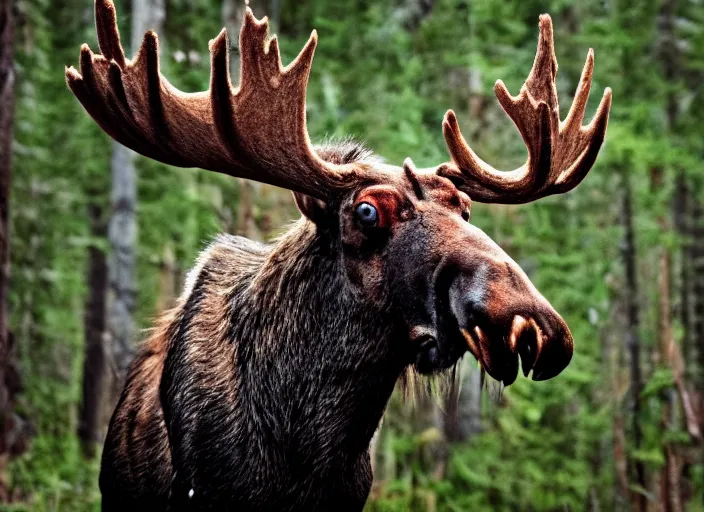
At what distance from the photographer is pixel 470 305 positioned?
3.26 metres

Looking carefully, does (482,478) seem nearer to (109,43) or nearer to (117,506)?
(117,506)

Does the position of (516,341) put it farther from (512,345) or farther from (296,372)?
(296,372)

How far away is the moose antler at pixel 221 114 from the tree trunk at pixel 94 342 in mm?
8623

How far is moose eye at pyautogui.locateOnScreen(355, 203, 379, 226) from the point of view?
3.67 meters

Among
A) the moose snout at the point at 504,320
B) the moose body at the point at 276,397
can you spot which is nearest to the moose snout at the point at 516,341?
the moose snout at the point at 504,320

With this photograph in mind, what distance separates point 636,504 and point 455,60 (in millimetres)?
4799

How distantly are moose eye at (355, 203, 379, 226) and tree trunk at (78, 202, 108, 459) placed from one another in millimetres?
8940

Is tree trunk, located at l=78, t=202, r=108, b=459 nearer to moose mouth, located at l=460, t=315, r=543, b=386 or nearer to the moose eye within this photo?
the moose eye

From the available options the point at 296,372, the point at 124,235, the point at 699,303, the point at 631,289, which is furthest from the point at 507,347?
the point at 699,303

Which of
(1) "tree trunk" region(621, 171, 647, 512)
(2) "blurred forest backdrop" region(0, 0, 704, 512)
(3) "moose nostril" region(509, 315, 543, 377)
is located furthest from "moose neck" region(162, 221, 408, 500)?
(1) "tree trunk" region(621, 171, 647, 512)

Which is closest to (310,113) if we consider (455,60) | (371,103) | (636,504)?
(371,103)

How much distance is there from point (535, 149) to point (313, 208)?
0.99 metres

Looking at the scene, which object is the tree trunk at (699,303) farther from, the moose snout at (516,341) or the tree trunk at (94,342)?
the moose snout at (516,341)

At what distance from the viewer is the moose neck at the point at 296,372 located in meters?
3.77
